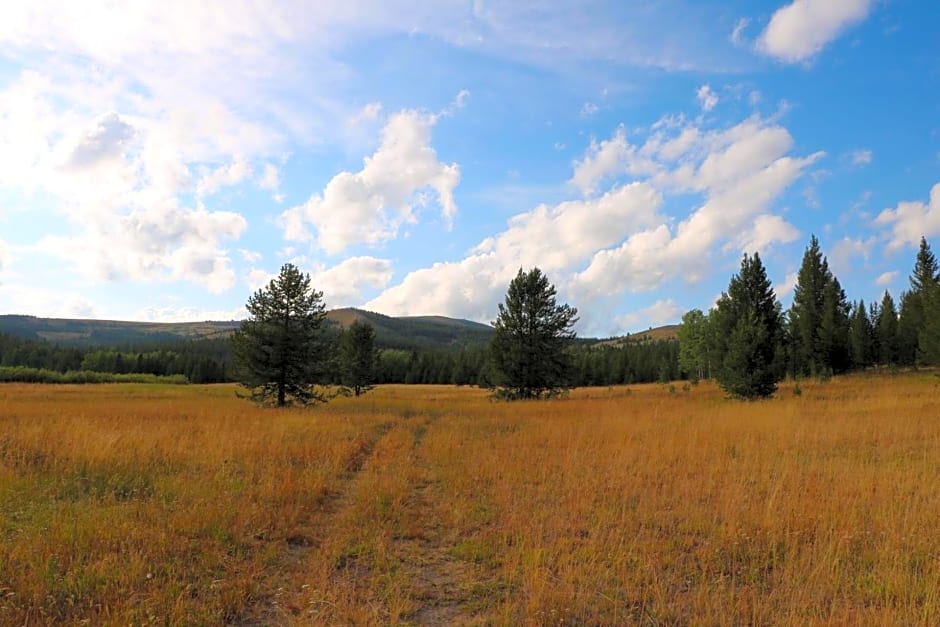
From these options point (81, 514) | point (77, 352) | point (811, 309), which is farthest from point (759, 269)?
point (77, 352)

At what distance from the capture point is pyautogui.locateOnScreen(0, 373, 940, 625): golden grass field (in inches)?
168

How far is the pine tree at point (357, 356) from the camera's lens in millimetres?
41812

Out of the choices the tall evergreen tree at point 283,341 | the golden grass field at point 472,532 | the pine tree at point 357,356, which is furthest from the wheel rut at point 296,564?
the pine tree at point 357,356

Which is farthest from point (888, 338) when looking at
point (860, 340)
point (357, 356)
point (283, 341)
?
point (283, 341)

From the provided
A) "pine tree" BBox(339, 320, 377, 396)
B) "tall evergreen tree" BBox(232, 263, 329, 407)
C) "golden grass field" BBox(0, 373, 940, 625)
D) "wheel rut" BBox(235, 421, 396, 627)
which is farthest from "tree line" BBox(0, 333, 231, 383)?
"wheel rut" BBox(235, 421, 396, 627)

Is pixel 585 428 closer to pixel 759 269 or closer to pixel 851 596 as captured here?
pixel 851 596

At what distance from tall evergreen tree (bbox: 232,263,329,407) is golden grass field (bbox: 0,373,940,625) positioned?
40.6ft

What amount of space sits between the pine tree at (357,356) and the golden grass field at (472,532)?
3000 centimetres

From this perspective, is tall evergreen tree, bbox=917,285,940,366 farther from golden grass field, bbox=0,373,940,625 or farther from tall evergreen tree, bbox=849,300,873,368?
golden grass field, bbox=0,373,940,625

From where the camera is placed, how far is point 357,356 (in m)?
42.1

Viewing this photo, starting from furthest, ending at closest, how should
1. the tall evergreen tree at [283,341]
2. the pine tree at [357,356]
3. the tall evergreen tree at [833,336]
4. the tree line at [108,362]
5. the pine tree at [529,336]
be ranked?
the tree line at [108,362] → the tall evergreen tree at [833,336] → the pine tree at [357,356] → the pine tree at [529,336] → the tall evergreen tree at [283,341]

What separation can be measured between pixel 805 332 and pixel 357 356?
4537 centimetres

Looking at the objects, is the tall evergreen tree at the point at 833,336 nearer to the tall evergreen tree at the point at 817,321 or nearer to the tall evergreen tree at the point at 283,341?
the tall evergreen tree at the point at 817,321

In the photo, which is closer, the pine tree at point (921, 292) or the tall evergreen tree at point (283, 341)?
the tall evergreen tree at point (283, 341)
